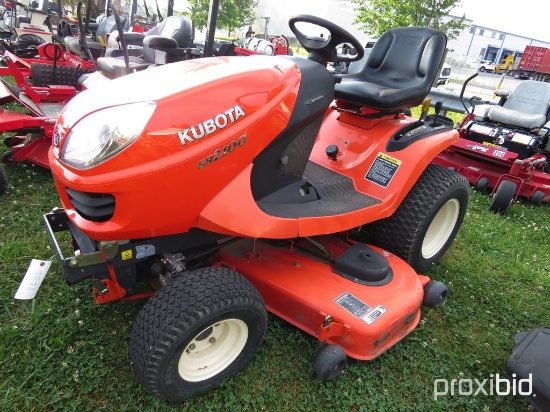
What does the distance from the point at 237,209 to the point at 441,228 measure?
1.87 meters

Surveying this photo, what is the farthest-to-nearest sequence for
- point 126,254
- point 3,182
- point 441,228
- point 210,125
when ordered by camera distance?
point 3,182
point 441,228
point 126,254
point 210,125

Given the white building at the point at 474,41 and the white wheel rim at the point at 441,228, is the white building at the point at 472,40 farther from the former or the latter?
the white wheel rim at the point at 441,228

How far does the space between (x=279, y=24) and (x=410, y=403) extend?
27020 millimetres

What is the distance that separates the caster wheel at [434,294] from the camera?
8.01 feet

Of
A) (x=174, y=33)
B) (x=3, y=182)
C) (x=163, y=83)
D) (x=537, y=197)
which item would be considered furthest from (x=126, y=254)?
(x=537, y=197)

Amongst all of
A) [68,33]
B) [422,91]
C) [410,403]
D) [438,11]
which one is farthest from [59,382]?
[438,11]

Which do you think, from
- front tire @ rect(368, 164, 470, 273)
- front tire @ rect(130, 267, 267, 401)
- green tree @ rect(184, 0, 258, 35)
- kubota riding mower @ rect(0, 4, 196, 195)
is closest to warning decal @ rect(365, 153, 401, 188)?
front tire @ rect(368, 164, 470, 273)

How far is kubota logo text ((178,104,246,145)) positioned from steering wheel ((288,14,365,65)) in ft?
2.10

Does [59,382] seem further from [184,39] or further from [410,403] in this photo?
[184,39]

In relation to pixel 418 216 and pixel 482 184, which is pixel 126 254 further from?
pixel 482 184

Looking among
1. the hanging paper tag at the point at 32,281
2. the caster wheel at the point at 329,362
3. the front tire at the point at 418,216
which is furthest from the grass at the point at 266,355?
the front tire at the point at 418,216

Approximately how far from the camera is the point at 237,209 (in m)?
1.75

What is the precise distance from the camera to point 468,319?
8.36 ft

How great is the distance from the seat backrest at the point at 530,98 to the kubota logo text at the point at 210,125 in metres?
5.09
